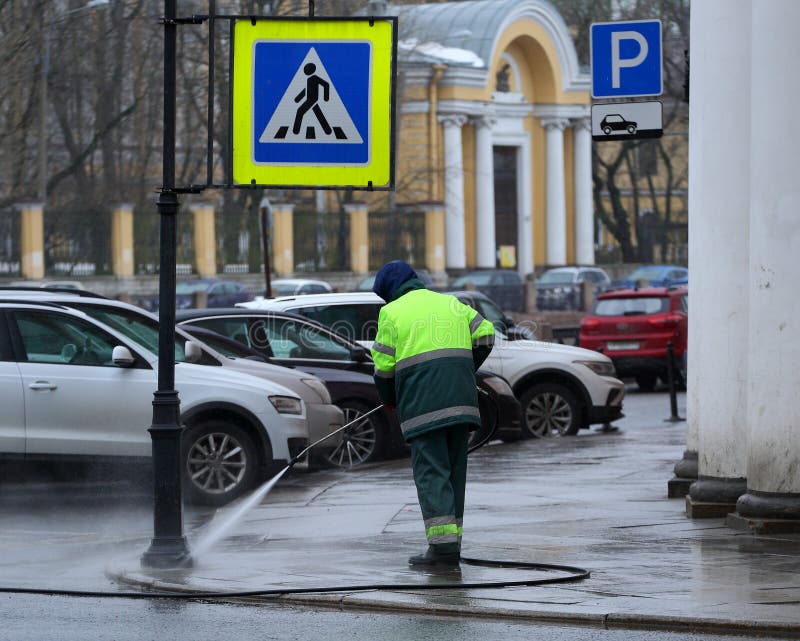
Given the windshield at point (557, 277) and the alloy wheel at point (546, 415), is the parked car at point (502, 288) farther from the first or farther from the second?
the alloy wheel at point (546, 415)

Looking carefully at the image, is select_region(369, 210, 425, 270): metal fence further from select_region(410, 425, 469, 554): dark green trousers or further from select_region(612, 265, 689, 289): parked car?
select_region(410, 425, 469, 554): dark green trousers

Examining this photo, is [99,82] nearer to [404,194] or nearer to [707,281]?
[404,194]

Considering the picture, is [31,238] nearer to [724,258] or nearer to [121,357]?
[121,357]

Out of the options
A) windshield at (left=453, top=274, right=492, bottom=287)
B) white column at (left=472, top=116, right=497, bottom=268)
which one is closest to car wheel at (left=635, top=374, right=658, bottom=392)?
windshield at (left=453, top=274, right=492, bottom=287)

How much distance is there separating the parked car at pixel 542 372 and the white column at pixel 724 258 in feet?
25.5

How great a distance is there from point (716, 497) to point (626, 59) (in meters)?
3.57

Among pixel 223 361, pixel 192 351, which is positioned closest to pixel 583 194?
pixel 223 361

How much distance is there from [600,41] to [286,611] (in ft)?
20.9

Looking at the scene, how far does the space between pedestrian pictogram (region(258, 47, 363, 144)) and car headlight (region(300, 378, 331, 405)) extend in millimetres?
5634

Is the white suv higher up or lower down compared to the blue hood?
lower down

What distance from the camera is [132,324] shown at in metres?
15.5

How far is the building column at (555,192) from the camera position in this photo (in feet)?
220

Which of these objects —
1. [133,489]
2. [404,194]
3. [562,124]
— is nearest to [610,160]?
[562,124]

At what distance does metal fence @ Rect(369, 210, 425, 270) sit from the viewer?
57031 millimetres
